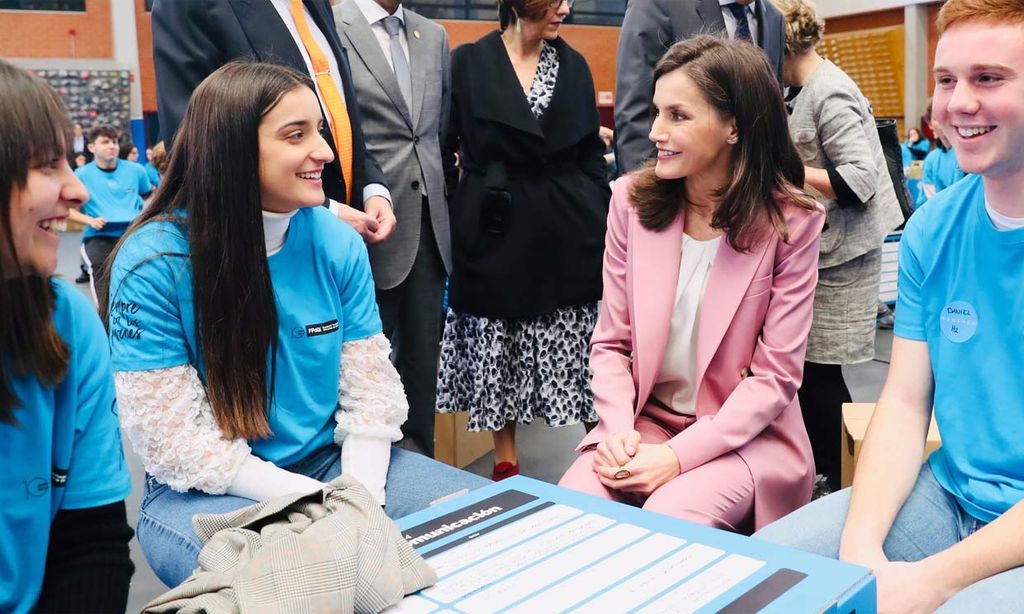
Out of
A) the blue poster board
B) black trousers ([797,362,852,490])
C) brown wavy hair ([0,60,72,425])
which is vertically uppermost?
brown wavy hair ([0,60,72,425])

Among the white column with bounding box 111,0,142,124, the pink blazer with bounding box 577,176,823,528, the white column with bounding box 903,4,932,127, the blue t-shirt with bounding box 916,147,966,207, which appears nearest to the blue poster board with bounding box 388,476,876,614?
the pink blazer with bounding box 577,176,823,528

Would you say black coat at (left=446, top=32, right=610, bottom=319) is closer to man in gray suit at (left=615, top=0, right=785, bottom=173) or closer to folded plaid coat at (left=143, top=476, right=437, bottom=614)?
man in gray suit at (left=615, top=0, right=785, bottom=173)

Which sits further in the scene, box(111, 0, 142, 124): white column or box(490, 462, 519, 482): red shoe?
box(111, 0, 142, 124): white column

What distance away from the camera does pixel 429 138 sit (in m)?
2.78

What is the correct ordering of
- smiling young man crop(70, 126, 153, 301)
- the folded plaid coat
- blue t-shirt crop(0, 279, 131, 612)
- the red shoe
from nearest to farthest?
1. the folded plaid coat
2. blue t-shirt crop(0, 279, 131, 612)
3. the red shoe
4. smiling young man crop(70, 126, 153, 301)

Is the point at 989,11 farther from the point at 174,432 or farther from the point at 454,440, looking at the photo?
the point at 454,440

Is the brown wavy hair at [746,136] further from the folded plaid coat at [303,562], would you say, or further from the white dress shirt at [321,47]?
the folded plaid coat at [303,562]

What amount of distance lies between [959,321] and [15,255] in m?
1.38

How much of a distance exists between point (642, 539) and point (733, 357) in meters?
0.81

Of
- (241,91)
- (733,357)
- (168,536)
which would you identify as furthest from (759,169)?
(168,536)

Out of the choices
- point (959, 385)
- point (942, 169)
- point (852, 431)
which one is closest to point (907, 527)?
point (959, 385)

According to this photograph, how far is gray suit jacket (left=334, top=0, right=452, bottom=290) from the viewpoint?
2676mm

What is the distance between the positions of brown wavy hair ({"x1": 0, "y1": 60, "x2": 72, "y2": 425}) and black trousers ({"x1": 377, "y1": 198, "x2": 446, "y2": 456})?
1581mm

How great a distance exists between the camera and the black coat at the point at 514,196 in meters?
2.83
